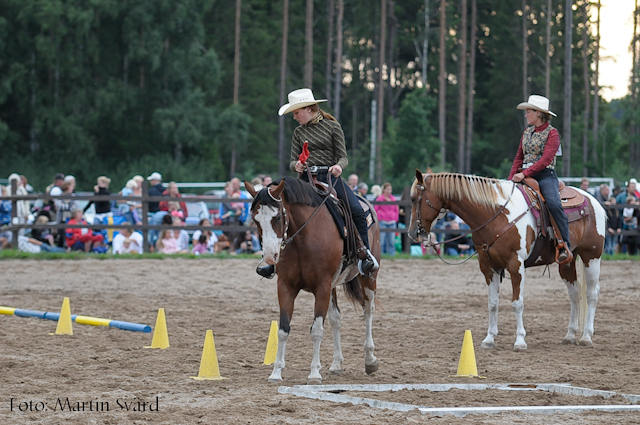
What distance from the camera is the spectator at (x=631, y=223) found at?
19.6 meters

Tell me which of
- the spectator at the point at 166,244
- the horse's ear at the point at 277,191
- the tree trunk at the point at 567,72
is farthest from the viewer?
the tree trunk at the point at 567,72

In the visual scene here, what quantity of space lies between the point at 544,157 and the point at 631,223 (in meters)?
11.8

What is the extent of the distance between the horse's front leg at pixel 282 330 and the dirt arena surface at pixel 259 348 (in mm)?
135

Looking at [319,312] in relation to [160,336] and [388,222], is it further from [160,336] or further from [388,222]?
[388,222]

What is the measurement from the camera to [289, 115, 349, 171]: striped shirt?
7.59 meters

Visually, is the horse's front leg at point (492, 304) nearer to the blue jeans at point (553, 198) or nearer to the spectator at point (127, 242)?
the blue jeans at point (553, 198)

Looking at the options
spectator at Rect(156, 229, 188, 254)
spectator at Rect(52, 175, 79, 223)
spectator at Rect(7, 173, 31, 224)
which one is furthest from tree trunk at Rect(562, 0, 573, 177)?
spectator at Rect(7, 173, 31, 224)

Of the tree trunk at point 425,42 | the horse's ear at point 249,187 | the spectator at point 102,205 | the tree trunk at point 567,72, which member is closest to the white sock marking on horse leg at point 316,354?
the horse's ear at point 249,187

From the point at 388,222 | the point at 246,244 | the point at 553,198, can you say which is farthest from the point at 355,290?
the point at 246,244

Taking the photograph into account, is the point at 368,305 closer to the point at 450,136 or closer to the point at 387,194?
the point at 387,194

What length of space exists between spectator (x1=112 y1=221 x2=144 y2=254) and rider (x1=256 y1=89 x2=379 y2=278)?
11975 mm

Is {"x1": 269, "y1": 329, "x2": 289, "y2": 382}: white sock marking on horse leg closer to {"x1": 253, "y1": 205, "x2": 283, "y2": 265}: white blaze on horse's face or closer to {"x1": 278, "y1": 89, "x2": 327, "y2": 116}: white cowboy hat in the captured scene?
{"x1": 253, "y1": 205, "x2": 283, "y2": 265}: white blaze on horse's face

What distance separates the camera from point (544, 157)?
366 inches

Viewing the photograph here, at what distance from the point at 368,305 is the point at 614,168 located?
3449 cm
